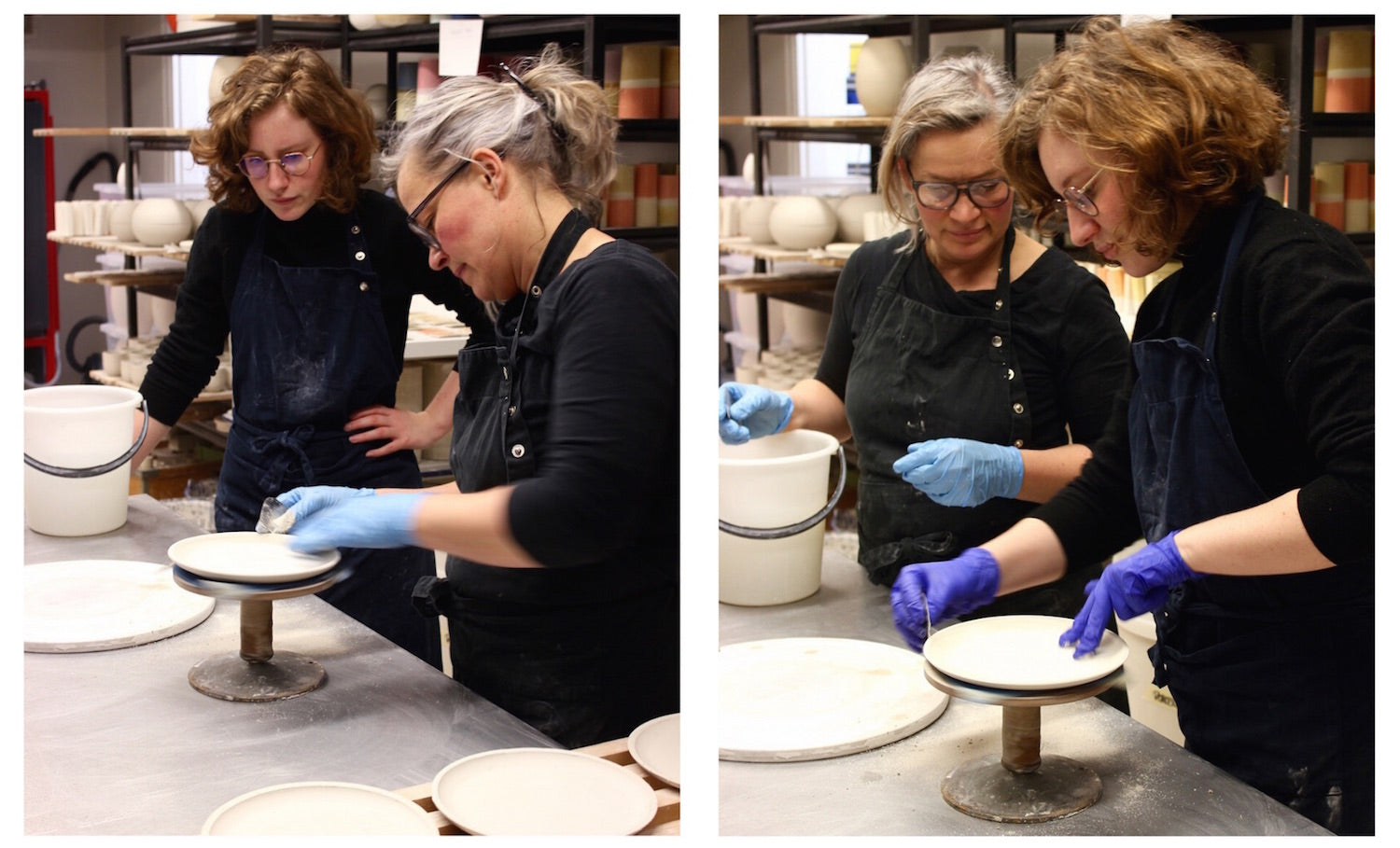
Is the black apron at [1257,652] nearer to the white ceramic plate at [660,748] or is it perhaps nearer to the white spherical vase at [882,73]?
the white ceramic plate at [660,748]

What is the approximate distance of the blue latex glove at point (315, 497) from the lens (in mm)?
1562

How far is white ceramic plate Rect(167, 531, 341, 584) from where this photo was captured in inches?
55.8

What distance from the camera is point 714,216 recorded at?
3.76 feet

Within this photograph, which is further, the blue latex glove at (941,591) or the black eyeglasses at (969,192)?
the black eyeglasses at (969,192)

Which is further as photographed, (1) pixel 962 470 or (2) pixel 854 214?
(2) pixel 854 214

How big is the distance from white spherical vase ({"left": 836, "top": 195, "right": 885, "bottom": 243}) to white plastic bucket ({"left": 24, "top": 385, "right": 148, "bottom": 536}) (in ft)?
8.40

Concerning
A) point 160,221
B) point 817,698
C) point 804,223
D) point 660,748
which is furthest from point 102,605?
point 804,223

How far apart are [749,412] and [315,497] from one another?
0.65 metres

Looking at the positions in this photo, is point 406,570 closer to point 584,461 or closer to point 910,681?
point 584,461

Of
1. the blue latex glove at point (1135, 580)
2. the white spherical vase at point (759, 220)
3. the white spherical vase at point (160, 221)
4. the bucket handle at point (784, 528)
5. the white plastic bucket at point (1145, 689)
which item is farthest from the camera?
the white spherical vase at point (759, 220)

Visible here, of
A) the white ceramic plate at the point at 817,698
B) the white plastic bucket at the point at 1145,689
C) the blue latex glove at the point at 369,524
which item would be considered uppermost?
the blue latex glove at the point at 369,524

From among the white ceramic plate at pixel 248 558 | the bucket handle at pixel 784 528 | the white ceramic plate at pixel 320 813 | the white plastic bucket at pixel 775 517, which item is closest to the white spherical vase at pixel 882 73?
the white plastic bucket at pixel 775 517

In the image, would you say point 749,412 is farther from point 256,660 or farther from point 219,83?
point 219,83

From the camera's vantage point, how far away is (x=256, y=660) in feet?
5.01
